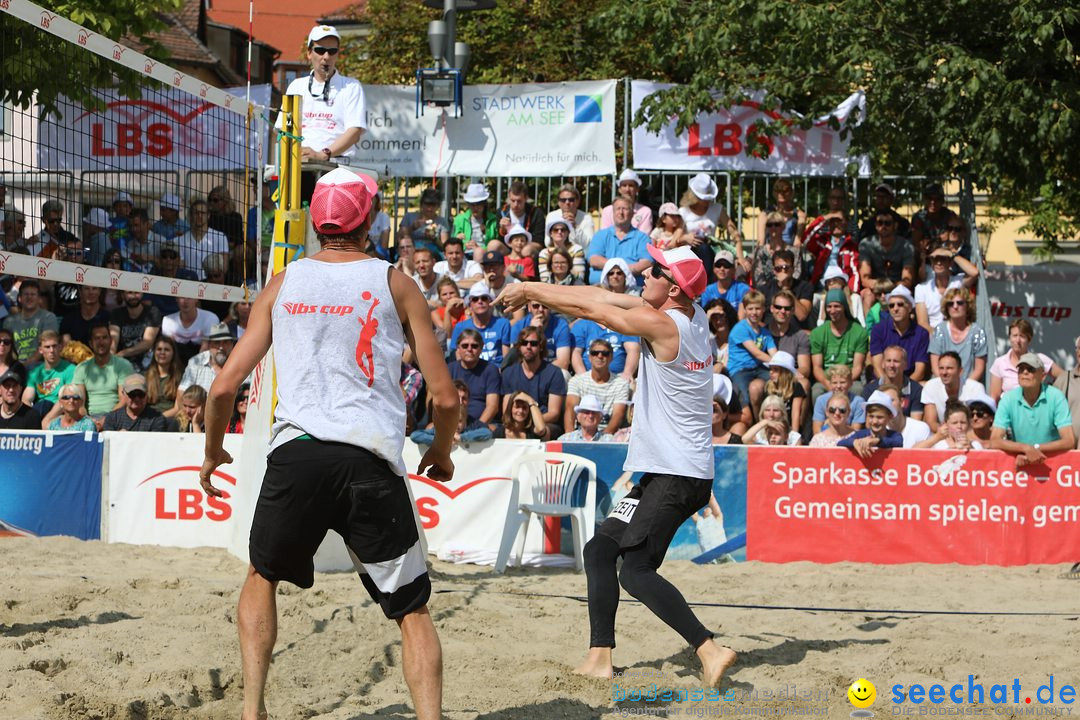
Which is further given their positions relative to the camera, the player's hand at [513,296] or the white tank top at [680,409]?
the white tank top at [680,409]

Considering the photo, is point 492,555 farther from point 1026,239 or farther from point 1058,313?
point 1026,239

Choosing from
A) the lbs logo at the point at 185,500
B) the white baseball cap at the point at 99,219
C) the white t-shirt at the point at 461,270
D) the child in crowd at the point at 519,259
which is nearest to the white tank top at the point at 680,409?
the lbs logo at the point at 185,500

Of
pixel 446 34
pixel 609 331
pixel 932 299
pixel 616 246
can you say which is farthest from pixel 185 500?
pixel 932 299

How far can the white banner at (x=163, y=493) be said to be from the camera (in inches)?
381

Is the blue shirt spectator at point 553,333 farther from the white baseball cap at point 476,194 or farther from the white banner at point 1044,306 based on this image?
the white banner at point 1044,306

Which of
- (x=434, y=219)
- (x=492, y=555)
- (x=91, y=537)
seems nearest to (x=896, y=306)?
(x=492, y=555)

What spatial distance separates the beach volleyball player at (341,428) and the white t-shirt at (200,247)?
7.20m

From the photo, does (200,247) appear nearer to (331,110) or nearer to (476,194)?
(331,110)

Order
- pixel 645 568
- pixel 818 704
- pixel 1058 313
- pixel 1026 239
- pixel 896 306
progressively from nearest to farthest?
pixel 818 704, pixel 645 568, pixel 896 306, pixel 1058 313, pixel 1026 239

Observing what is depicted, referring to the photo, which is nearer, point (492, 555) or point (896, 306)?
point (492, 555)

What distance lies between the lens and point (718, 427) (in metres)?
9.97

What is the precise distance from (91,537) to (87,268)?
4.21 metres

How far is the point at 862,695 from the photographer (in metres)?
5.12

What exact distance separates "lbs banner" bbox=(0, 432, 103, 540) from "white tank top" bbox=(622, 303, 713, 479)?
223 inches
